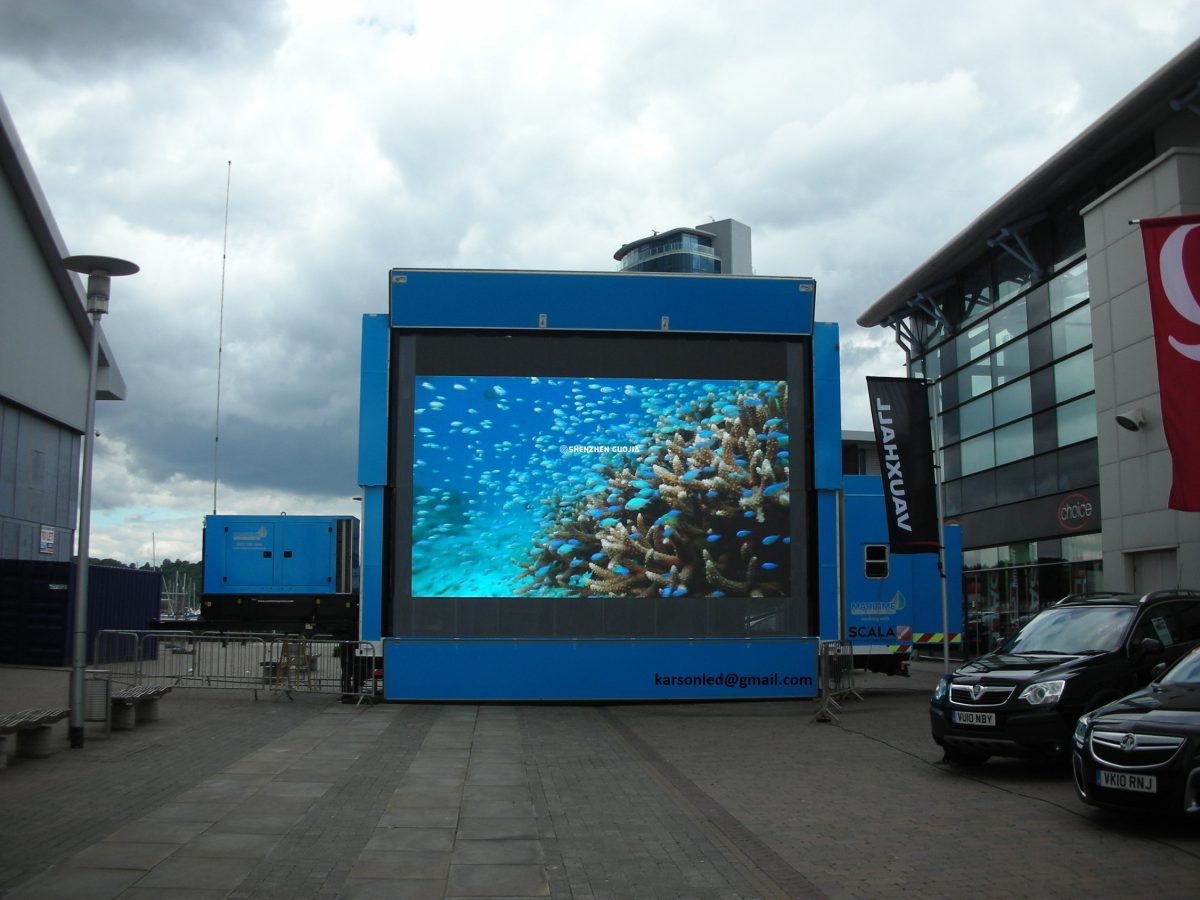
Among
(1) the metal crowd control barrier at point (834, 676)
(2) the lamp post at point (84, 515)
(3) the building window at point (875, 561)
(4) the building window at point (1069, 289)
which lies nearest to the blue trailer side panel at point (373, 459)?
(2) the lamp post at point (84, 515)

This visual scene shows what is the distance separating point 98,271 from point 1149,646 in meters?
12.1

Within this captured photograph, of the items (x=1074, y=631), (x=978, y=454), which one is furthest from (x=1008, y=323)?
(x=1074, y=631)

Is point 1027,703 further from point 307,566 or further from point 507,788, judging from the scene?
point 307,566

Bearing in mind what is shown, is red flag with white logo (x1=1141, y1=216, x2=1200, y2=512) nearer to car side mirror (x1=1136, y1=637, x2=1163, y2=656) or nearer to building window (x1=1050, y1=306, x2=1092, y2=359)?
car side mirror (x1=1136, y1=637, x2=1163, y2=656)

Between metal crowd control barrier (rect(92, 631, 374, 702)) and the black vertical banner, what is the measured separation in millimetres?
9349

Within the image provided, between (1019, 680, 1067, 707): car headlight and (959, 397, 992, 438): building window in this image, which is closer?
(1019, 680, 1067, 707): car headlight

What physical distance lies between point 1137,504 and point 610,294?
11.3 meters

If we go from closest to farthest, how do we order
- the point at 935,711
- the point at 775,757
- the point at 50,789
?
the point at 50,789 → the point at 935,711 → the point at 775,757

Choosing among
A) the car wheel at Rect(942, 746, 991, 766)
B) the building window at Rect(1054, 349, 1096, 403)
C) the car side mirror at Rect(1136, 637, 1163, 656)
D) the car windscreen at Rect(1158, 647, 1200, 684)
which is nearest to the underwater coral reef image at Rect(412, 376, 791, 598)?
A: the car wheel at Rect(942, 746, 991, 766)

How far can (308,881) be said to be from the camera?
6.85 metres

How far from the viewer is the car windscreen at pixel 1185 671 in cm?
920

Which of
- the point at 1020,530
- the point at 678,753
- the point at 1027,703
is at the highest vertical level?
the point at 1020,530

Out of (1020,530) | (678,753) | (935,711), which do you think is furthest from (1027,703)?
(1020,530)

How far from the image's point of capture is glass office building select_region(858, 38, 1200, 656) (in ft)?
82.0
